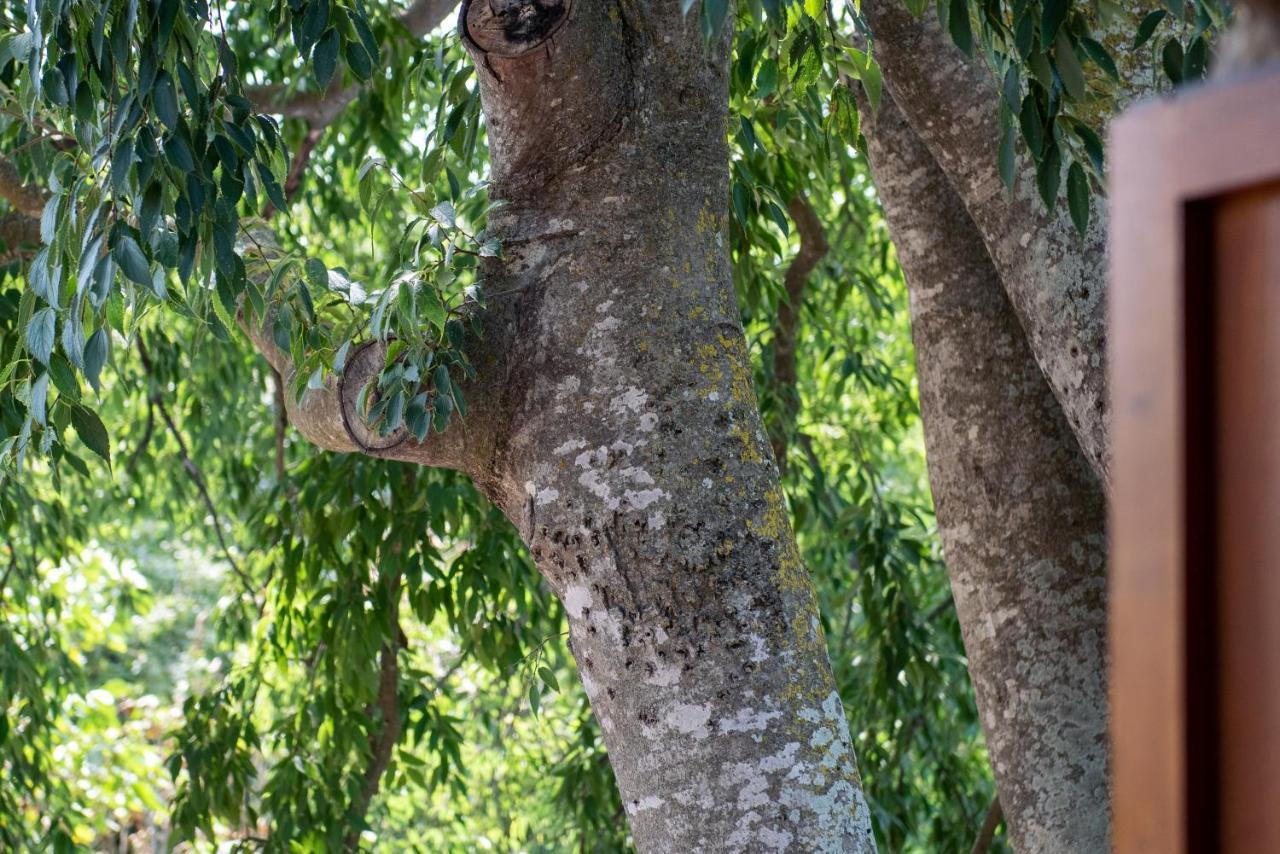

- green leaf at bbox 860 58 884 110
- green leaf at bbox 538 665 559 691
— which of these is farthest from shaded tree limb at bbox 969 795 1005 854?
green leaf at bbox 860 58 884 110

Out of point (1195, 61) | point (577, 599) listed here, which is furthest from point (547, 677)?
point (1195, 61)

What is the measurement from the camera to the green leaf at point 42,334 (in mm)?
1313

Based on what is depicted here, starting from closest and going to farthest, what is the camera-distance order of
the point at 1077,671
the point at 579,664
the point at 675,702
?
1. the point at 675,702
2. the point at 579,664
3. the point at 1077,671

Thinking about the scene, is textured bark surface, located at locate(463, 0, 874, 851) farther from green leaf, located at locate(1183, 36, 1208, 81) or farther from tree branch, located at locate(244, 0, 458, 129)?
tree branch, located at locate(244, 0, 458, 129)

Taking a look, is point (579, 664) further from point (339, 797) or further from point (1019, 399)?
point (339, 797)

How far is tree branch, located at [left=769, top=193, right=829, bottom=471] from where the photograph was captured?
10.1ft

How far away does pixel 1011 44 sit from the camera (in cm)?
131

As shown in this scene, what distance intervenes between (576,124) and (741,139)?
0.59 meters

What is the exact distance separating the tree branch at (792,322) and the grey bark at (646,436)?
1.55 meters

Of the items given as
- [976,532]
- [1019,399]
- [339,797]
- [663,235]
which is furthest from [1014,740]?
[339,797]

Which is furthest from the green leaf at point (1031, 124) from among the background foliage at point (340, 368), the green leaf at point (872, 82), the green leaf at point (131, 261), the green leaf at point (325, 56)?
the green leaf at point (131, 261)

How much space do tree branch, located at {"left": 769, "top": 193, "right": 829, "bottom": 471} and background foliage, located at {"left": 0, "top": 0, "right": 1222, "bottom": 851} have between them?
12 mm

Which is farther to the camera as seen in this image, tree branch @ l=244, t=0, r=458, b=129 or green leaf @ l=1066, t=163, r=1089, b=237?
tree branch @ l=244, t=0, r=458, b=129

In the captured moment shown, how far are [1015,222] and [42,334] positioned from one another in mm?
1137
